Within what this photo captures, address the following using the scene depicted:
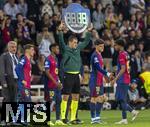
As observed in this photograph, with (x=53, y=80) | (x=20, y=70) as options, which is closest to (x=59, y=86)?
(x=53, y=80)

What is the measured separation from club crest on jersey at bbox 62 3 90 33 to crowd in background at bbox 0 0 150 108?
5.55m

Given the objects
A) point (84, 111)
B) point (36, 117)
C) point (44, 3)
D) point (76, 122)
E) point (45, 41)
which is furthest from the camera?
point (44, 3)

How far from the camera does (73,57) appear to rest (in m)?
19.0

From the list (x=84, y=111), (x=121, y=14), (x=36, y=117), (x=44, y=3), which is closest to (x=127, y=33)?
(x=121, y=14)

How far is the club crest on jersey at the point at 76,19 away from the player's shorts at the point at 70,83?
3.91 ft

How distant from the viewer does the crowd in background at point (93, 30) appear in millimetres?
26078

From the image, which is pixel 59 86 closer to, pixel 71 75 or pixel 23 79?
pixel 71 75

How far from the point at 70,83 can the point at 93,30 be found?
8.95 meters

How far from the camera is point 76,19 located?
18.9 meters

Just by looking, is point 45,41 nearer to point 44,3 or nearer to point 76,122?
point 44,3

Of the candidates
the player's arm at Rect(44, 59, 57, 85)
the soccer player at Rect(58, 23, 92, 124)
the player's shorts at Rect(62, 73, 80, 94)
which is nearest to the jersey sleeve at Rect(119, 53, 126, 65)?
the soccer player at Rect(58, 23, 92, 124)

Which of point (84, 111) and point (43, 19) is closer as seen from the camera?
point (84, 111)

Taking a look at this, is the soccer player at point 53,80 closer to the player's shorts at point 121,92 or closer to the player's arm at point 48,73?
the player's arm at point 48,73

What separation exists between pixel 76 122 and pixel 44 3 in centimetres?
1053
